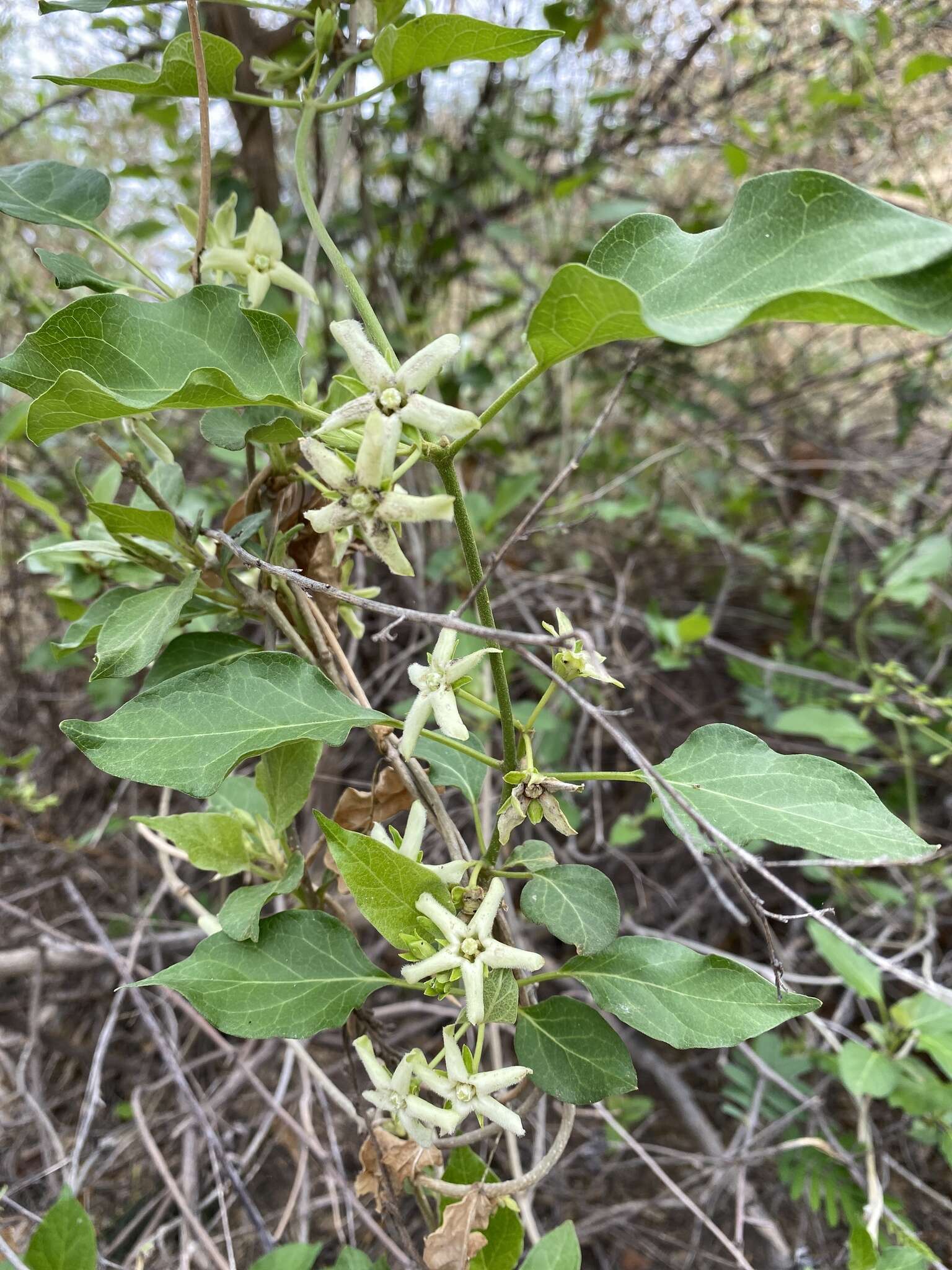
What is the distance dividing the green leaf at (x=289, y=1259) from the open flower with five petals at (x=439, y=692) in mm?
648

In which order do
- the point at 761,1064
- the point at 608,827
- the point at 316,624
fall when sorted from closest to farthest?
the point at 316,624 < the point at 761,1064 < the point at 608,827

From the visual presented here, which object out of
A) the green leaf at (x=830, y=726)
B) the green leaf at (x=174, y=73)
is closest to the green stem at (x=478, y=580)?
the green leaf at (x=174, y=73)

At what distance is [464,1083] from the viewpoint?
68cm

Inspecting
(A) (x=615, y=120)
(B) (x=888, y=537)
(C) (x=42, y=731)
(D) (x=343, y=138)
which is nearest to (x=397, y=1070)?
(D) (x=343, y=138)

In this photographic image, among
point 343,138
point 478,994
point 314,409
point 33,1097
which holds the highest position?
point 343,138

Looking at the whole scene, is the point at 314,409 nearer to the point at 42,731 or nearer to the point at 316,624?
the point at 316,624

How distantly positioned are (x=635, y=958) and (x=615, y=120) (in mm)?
2283

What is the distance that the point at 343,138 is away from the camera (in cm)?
97

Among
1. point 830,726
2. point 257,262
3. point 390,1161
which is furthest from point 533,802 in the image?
point 830,726

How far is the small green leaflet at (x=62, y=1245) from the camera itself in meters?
0.83

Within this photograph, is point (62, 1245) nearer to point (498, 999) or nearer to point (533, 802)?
point (498, 999)

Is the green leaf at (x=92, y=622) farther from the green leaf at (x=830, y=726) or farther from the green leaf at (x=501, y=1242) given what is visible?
the green leaf at (x=830, y=726)

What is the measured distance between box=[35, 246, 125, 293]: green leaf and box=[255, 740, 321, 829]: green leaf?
466 millimetres

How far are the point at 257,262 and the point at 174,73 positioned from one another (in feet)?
0.59
